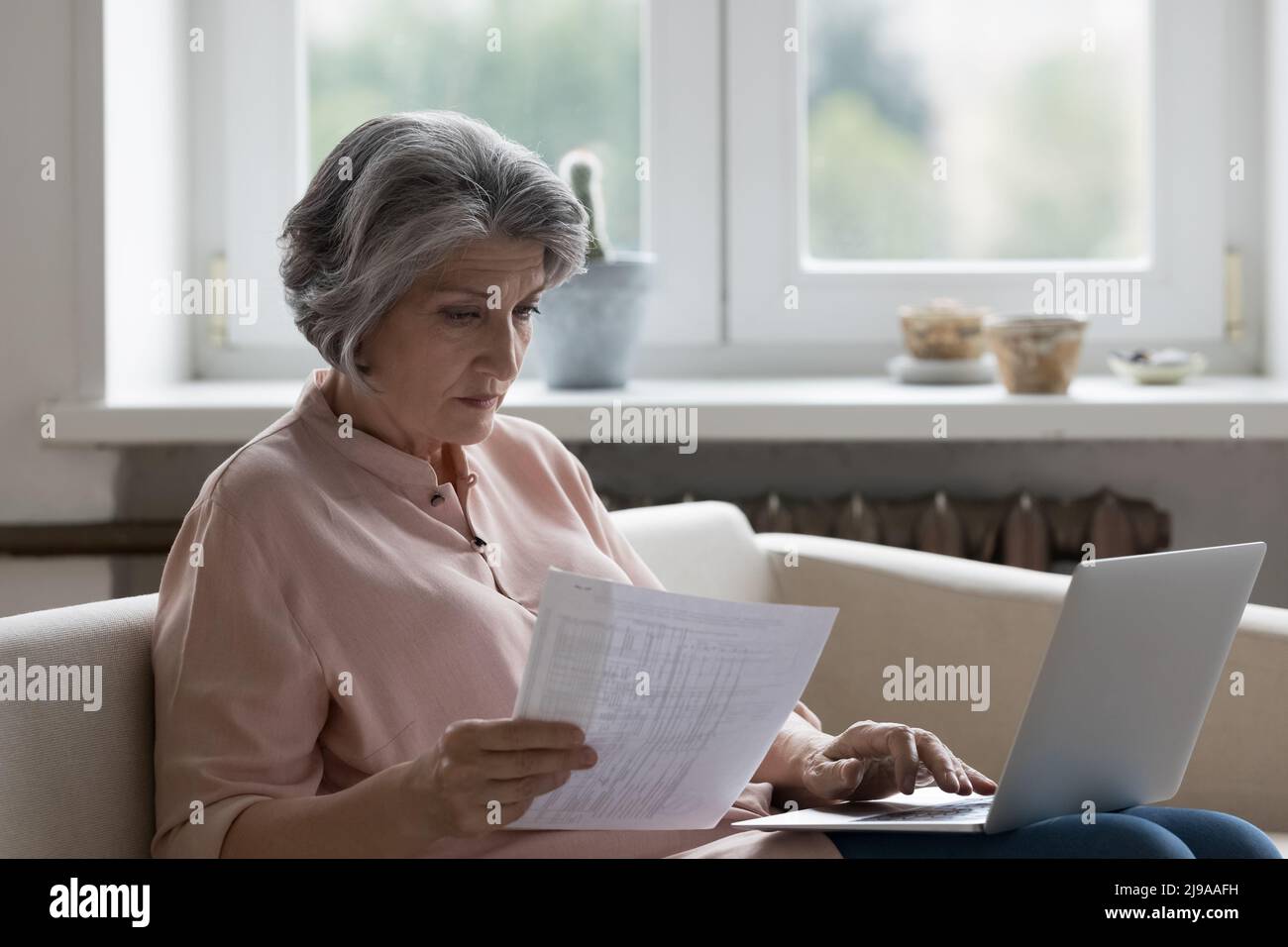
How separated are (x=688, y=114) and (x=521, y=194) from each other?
123 cm

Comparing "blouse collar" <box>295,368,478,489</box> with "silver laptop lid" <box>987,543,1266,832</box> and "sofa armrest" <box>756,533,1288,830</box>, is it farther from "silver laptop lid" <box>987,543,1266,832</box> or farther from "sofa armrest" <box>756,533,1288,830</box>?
"sofa armrest" <box>756,533,1288,830</box>

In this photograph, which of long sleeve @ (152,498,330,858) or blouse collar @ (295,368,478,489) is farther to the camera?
Answer: blouse collar @ (295,368,478,489)

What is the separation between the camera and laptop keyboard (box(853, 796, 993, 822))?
111 centimetres

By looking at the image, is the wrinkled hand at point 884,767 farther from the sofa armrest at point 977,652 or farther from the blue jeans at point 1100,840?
the sofa armrest at point 977,652

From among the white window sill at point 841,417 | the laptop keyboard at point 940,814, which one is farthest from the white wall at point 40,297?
the laptop keyboard at point 940,814

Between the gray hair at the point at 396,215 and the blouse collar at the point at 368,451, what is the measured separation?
1.7 inches

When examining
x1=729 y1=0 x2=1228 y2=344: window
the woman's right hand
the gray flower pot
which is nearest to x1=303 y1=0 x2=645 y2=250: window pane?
x1=729 y1=0 x2=1228 y2=344: window

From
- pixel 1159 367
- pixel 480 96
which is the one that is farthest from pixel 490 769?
pixel 480 96

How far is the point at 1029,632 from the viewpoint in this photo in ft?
5.53

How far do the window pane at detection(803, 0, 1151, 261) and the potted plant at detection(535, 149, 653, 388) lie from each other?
42 cm

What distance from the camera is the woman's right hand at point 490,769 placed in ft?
3.11

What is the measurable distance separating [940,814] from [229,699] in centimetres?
56

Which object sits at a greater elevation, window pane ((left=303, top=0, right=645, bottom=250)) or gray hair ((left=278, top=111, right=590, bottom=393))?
window pane ((left=303, top=0, right=645, bottom=250))

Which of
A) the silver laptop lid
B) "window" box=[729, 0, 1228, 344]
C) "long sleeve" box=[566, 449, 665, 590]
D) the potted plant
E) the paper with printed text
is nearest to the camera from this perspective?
the paper with printed text
